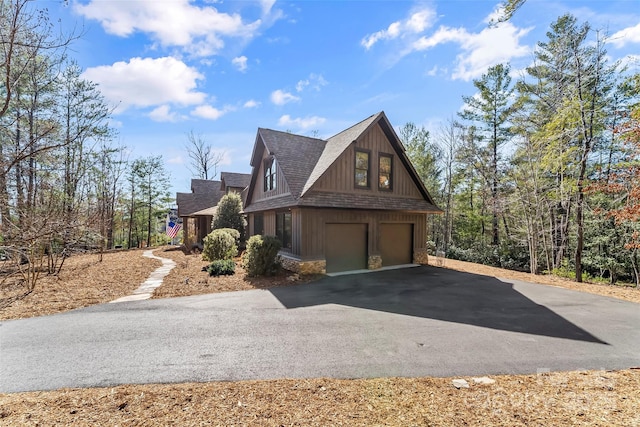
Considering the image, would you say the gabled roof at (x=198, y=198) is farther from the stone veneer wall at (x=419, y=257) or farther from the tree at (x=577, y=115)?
the tree at (x=577, y=115)

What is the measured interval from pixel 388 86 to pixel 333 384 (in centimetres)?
1408

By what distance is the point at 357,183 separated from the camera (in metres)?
11.9

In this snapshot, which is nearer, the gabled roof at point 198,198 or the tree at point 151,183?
the gabled roof at point 198,198

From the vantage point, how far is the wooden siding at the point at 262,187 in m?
12.2

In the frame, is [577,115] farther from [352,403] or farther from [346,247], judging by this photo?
[352,403]

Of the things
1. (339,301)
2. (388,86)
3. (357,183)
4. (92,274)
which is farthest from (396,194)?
(92,274)

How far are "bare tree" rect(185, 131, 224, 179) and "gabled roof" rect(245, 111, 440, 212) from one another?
22712 millimetres

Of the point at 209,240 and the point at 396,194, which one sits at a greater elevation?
the point at 396,194

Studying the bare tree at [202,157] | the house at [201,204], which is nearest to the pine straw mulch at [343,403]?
the house at [201,204]

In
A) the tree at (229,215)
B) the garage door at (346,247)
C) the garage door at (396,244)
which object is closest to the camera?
the garage door at (346,247)

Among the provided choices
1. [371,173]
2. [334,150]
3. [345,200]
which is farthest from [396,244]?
[334,150]

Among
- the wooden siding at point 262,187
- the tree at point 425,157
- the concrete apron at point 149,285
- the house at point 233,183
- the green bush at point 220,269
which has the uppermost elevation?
the tree at point 425,157

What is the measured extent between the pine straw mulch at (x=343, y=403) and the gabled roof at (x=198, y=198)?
18808 mm

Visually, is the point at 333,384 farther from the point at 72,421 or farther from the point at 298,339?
the point at 72,421
